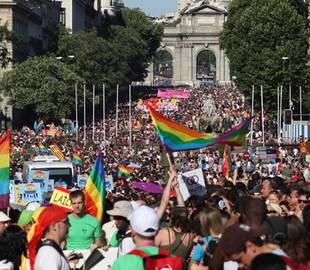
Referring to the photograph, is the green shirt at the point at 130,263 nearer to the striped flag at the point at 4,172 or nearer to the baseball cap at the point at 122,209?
the baseball cap at the point at 122,209

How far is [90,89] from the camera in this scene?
104875 millimetres

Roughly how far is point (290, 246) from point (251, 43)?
3290 inches

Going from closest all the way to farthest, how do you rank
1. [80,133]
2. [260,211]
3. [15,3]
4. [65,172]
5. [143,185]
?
[260,211], [143,185], [65,172], [80,133], [15,3]

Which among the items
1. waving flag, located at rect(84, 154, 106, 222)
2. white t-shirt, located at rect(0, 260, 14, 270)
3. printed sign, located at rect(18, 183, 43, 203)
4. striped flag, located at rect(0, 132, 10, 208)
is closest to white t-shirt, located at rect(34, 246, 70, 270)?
white t-shirt, located at rect(0, 260, 14, 270)

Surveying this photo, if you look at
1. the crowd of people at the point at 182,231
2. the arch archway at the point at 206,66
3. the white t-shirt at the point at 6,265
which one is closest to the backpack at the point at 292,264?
the crowd of people at the point at 182,231

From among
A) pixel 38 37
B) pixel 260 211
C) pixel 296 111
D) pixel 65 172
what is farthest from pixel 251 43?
pixel 260 211

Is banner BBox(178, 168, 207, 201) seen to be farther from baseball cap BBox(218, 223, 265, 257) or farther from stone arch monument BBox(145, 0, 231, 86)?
stone arch monument BBox(145, 0, 231, 86)

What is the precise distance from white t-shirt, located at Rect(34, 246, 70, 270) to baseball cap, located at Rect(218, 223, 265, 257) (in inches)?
73.6

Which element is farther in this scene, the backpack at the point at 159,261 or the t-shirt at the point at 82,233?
the t-shirt at the point at 82,233

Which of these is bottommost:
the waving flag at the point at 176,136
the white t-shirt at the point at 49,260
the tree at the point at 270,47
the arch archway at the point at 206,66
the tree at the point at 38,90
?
the white t-shirt at the point at 49,260

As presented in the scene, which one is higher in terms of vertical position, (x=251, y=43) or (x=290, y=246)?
(x=251, y=43)

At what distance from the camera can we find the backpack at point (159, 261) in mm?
10312

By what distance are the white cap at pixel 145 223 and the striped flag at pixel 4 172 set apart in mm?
5557

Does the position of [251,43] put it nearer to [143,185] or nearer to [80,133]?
[80,133]
